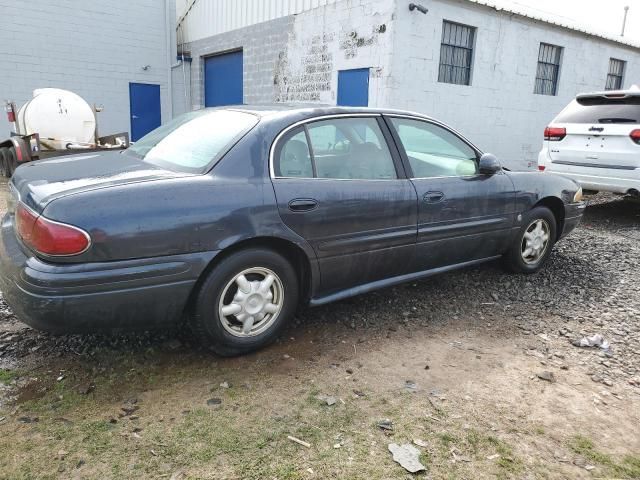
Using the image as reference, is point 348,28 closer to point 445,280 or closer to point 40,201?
point 445,280

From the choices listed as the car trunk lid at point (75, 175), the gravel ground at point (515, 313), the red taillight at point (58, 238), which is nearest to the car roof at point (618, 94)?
the gravel ground at point (515, 313)

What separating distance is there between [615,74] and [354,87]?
9372 millimetres

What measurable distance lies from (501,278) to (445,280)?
0.54 metres

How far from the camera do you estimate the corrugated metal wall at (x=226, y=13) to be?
12.0 meters

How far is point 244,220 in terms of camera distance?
292 centimetres

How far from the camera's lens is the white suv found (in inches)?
259

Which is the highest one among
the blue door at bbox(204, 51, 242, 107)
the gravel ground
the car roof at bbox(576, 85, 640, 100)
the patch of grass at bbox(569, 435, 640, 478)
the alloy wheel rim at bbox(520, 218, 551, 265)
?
the blue door at bbox(204, 51, 242, 107)

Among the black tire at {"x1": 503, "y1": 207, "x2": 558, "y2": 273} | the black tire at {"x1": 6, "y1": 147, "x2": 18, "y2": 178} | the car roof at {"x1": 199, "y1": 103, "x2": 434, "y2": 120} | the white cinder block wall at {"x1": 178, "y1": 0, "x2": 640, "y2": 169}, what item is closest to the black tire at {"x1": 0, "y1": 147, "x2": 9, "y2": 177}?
the black tire at {"x1": 6, "y1": 147, "x2": 18, "y2": 178}

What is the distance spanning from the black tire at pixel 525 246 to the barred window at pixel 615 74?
12348mm

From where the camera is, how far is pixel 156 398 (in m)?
2.74

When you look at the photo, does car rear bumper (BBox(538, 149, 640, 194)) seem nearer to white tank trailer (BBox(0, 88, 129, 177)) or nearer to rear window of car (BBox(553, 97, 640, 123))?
rear window of car (BBox(553, 97, 640, 123))

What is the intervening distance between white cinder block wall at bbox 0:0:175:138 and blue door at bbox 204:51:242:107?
4.26ft

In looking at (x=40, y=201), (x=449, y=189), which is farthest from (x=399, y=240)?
(x=40, y=201)

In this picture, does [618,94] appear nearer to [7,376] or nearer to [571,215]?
[571,215]
